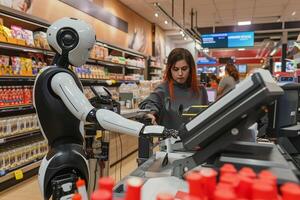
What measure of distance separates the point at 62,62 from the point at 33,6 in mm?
3745

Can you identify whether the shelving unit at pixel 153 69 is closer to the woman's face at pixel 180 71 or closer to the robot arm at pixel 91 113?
the woman's face at pixel 180 71

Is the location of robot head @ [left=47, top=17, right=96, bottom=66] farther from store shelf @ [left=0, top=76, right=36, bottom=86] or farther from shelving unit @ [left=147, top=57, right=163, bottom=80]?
shelving unit @ [left=147, top=57, right=163, bottom=80]

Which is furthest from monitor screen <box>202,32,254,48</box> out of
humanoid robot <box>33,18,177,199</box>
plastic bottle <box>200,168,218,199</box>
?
plastic bottle <box>200,168,218,199</box>

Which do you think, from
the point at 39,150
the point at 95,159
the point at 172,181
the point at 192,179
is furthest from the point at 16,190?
the point at 192,179

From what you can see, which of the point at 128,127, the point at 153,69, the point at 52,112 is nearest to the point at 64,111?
the point at 52,112

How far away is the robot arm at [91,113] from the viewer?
1.62 m

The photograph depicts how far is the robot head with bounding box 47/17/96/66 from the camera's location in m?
2.19

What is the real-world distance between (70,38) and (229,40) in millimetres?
7861

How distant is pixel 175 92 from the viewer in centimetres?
241

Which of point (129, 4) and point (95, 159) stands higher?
point (129, 4)

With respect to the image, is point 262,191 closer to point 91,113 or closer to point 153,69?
point 91,113

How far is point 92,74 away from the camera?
627 cm

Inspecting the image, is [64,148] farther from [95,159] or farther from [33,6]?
[33,6]

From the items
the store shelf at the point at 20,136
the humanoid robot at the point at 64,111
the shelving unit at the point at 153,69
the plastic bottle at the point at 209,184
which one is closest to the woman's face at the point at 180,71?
the humanoid robot at the point at 64,111
